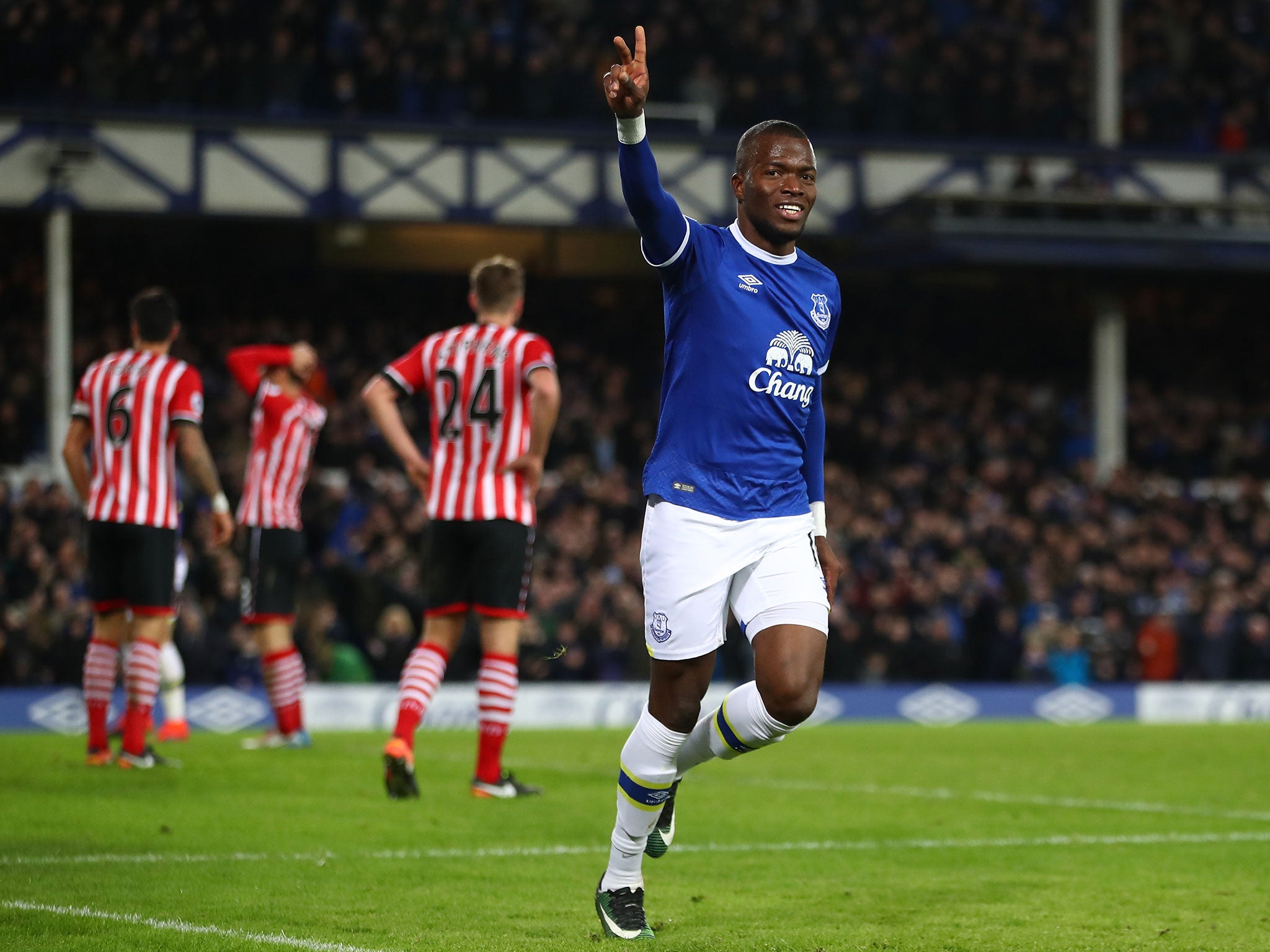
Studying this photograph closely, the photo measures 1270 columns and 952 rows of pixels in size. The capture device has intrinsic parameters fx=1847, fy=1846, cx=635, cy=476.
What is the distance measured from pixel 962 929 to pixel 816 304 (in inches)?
81.6

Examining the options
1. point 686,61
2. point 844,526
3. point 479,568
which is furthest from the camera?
point 686,61

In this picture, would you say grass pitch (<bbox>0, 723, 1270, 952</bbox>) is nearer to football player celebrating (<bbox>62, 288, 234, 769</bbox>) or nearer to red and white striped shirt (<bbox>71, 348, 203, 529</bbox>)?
football player celebrating (<bbox>62, 288, 234, 769</bbox>)

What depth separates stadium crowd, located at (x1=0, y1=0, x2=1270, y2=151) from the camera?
24.4 m

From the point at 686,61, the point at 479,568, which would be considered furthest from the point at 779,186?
the point at 686,61

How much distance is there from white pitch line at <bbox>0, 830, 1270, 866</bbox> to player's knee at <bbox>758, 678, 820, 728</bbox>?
206cm

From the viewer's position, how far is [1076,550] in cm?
2477

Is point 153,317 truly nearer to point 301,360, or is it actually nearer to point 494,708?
point 301,360

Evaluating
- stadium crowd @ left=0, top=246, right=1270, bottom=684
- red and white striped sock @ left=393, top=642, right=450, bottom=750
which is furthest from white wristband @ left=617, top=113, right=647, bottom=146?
stadium crowd @ left=0, top=246, right=1270, bottom=684

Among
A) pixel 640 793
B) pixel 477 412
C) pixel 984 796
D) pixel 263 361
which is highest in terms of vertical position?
pixel 263 361

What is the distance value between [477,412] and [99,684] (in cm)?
281

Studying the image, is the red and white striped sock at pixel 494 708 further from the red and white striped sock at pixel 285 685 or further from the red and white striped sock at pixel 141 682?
the red and white striped sock at pixel 285 685

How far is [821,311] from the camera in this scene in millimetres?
6125

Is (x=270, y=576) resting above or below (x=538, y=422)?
below

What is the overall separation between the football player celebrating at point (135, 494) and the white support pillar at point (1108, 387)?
19.8m
